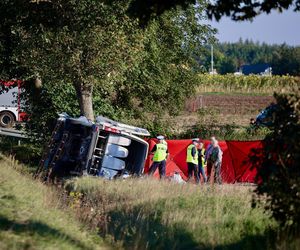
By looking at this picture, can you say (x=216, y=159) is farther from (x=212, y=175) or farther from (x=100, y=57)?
(x=100, y=57)

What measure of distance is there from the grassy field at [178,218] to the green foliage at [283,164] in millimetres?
886

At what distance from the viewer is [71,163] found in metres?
22.9

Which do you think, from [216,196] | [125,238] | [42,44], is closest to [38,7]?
[42,44]

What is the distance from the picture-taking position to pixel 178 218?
41.3ft

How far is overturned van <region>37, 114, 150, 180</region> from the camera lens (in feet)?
70.6

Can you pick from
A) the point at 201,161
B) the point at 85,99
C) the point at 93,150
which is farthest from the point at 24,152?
the point at 201,161

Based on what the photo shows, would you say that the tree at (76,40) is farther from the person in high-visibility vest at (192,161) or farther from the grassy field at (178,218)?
the grassy field at (178,218)

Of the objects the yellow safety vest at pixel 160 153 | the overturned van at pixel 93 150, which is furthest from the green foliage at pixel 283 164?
the yellow safety vest at pixel 160 153

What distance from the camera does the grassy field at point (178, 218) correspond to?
11.5 m

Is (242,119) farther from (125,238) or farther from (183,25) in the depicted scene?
(125,238)

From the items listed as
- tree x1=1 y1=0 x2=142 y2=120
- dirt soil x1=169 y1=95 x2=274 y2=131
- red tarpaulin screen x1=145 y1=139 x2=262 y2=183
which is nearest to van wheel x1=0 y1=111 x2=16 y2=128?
dirt soil x1=169 y1=95 x2=274 y2=131

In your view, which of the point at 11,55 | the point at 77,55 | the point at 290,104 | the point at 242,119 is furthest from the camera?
the point at 242,119

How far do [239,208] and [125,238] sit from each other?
95.7 inches

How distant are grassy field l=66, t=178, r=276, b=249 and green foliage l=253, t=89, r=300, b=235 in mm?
886
